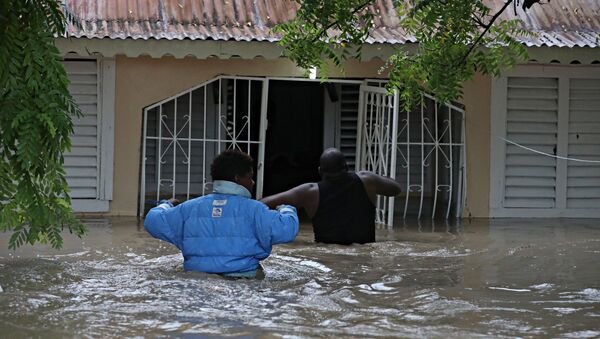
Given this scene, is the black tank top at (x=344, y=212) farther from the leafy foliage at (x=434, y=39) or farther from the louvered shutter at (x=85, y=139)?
the louvered shutter at (x=85, y=139)

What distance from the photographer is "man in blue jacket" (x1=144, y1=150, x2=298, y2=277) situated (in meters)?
8.02

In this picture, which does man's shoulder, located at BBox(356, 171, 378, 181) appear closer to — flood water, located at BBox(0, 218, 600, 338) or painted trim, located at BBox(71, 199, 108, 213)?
flood water, located at BBox(0, 218, 600, 338)

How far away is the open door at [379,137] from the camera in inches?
526

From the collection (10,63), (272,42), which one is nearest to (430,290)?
(10,63)

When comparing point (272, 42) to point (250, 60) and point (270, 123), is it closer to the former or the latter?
point (250, 60)

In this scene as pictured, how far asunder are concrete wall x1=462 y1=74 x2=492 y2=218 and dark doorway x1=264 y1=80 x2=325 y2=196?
3.27 meters

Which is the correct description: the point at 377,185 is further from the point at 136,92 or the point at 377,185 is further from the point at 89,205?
the point at 89,205

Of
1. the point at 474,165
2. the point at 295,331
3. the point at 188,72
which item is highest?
the point at 188,72

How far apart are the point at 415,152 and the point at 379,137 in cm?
235

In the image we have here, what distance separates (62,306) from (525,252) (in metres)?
5.37

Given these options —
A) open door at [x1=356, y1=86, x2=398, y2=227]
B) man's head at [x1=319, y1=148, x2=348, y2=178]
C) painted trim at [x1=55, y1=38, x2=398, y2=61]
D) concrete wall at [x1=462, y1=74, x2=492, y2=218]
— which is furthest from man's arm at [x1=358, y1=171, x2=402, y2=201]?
concrete wall at [x1=462, y1=74, x2=492, y2=218]

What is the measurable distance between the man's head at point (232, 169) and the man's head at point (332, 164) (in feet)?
8.87

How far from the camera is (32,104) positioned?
24.7ft

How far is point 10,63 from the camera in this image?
7445 mm
